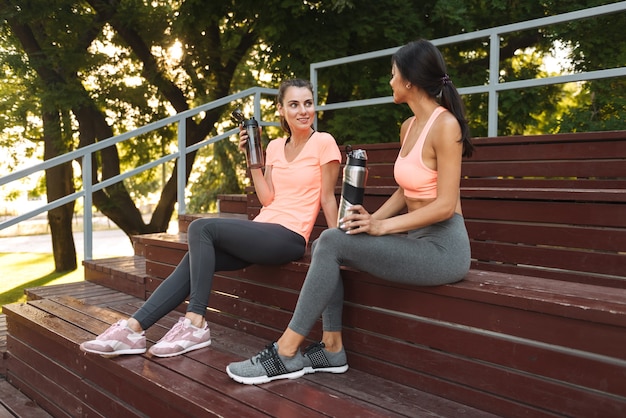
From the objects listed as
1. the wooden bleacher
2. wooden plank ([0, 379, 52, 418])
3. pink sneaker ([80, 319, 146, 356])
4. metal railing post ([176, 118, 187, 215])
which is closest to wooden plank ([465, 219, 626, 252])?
the wooden bleacher

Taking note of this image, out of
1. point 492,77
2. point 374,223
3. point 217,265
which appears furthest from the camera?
point 492,77

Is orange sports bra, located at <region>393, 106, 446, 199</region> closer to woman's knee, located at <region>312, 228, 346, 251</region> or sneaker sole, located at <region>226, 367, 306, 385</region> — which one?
woman's knee, located at <region>312, 228, 346, 251</region>

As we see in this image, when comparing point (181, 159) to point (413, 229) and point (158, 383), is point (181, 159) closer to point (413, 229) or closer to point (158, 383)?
point (158, 383)

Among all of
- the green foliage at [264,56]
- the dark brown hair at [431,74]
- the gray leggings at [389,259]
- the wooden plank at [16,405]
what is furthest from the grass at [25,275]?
the dark brown hair at [431,74]

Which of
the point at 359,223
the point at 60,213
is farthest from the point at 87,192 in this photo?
the point at 60,213

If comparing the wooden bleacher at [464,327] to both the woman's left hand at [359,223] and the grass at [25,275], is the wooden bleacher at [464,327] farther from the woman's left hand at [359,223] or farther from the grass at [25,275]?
the grass at [25,275]

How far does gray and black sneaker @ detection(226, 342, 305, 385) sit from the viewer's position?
2322mm

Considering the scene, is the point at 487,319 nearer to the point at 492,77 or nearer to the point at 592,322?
the point at 592,322

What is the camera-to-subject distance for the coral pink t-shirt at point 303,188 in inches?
114

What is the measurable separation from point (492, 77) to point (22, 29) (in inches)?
310

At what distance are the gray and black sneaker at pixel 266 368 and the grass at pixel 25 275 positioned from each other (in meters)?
7.93

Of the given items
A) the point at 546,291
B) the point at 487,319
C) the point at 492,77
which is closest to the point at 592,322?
the point at 546,291

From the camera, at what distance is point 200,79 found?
996 centimetres

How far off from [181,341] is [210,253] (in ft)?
1.32
